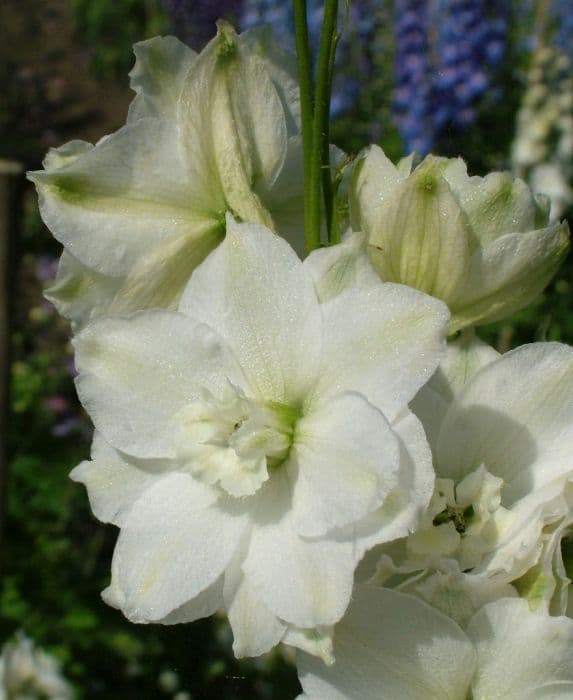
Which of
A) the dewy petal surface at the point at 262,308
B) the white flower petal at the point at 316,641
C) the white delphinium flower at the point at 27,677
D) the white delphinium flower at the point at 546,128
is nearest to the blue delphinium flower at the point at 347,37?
the white delphinium flower at the point at 546,128

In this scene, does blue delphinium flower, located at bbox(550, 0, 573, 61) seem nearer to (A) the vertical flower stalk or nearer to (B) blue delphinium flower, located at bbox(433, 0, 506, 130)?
(B) blue delphinium flower, located at bbox(433, 0, 506, 130)

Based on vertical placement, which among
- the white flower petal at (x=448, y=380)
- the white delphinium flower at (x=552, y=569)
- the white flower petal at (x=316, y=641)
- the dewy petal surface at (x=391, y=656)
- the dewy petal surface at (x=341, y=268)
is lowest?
the dewy petal surface at (x=391, y=656)

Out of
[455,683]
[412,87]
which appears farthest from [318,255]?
[412,87]

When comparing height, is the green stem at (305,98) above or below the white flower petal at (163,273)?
above

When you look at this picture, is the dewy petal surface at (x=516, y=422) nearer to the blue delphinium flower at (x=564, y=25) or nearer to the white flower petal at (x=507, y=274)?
the white flower petal at (x=507, y=274)

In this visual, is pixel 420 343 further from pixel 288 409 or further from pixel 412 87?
pixel 412 87

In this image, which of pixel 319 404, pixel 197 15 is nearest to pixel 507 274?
pixel 319 404

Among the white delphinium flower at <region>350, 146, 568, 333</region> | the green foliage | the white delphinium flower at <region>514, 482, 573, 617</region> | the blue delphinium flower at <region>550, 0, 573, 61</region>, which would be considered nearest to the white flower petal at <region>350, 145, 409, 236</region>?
the white delphinium flower at <region>350, 146, 568, 333</region>
